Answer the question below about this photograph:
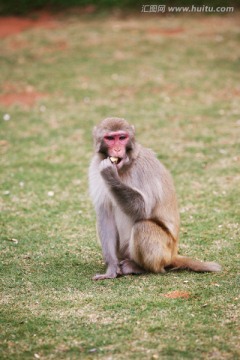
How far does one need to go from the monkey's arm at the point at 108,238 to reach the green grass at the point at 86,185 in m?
0.26

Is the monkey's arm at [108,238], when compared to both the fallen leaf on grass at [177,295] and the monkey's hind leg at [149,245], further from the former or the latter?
the fallen leaf on grass at [177,295]

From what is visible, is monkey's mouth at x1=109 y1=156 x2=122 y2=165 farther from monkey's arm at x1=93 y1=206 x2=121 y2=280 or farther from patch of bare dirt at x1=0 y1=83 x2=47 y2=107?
patch of bare dirt at x1=0 y1=83 x2=47 y2=107

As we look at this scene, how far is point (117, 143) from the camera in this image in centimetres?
650

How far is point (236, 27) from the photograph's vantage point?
19.2 meters

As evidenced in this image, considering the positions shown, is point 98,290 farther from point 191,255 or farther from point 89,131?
point 89,131

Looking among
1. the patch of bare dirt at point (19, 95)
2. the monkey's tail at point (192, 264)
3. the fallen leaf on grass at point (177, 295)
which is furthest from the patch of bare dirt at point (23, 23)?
the fallen leaf on grass at point (177, 295)

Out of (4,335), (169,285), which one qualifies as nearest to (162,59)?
(169,285)

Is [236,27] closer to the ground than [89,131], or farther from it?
farther from it

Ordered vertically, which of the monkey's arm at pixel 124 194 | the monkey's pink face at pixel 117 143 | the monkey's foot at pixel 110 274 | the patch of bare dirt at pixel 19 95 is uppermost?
the monkey's pink face at pixel 117 143

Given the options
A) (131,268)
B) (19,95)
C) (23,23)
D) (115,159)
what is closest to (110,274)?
(131,268)

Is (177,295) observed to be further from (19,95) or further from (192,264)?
(19,95)

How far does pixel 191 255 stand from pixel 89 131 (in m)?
5.57

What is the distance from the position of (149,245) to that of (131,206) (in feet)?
1.36

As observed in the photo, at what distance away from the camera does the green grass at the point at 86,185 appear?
17.8 feet
